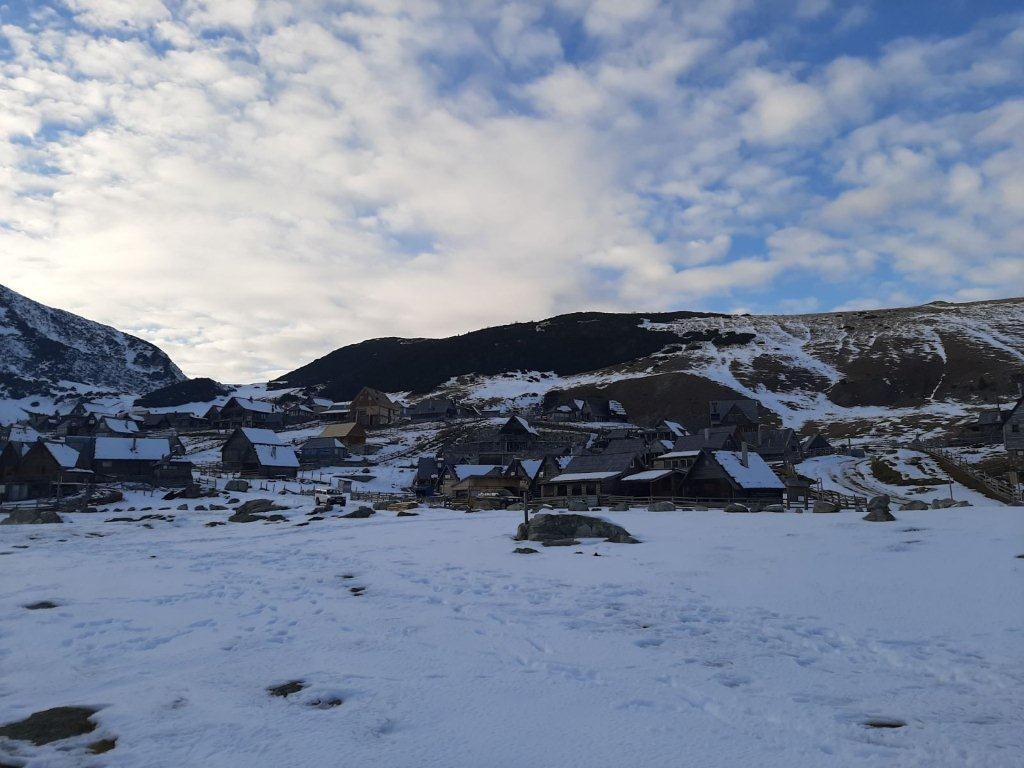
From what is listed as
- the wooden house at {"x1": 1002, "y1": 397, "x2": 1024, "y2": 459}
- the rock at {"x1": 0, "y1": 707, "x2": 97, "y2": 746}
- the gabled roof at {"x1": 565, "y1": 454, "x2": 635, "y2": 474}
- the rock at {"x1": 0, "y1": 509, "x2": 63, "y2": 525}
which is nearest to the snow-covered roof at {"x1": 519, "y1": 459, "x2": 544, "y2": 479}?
the gabled roof at {"x1": 565, "y1": 454, "x2": 635, "y2": 474}

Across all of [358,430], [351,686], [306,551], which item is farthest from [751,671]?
[358,430]

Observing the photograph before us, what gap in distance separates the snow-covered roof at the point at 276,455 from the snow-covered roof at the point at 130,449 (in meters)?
10.8

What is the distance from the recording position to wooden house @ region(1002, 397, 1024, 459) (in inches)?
2623

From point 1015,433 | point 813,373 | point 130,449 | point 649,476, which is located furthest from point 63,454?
point 813,373

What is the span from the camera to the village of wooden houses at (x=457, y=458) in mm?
55000

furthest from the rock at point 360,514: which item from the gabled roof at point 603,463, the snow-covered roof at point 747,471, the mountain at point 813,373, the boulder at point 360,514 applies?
the mountain at point 813,373

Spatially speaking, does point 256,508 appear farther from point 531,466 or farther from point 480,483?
point 531,466

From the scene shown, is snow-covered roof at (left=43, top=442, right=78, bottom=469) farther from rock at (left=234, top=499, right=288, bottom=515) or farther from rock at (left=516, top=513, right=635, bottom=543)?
rock at (left=516, top=513, right=635, bottom=543)

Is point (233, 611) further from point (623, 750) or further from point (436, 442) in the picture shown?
point (436, 442)

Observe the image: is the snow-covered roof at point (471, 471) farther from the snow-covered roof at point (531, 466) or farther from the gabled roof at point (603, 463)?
the gabled roof at point (603, 463)

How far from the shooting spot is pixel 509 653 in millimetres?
10734

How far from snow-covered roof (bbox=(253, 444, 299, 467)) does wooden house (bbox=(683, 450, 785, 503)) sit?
54851 mm

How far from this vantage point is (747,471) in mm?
54031

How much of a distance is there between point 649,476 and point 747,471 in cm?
834
